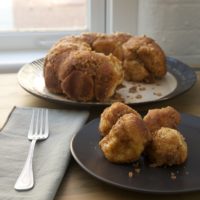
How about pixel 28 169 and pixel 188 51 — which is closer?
pixel 28 169

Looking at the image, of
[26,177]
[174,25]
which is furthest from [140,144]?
[174,25]

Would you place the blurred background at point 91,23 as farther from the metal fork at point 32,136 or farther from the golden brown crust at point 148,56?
the metal fork at point 32,136

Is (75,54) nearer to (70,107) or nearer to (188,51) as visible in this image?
(70,107)

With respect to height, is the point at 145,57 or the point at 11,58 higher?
the point at 145,57

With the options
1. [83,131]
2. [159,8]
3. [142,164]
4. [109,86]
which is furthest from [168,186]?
[159,8]

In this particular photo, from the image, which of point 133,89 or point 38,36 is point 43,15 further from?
point 133,89

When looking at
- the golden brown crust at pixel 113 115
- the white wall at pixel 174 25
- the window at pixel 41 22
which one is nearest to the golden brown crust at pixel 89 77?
the golden brown crust at pixel 113 115
